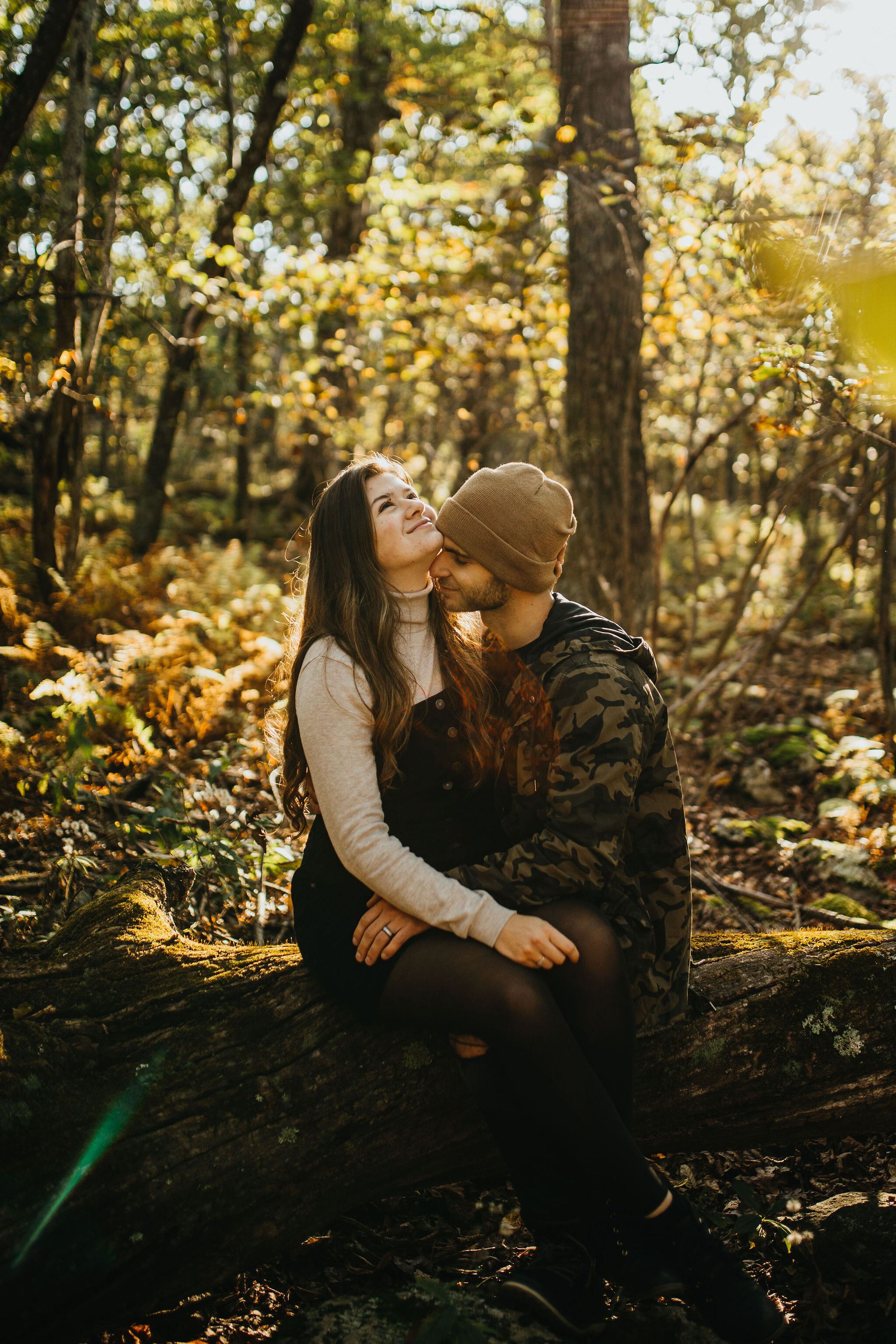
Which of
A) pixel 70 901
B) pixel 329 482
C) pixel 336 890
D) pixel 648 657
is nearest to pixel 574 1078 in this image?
pixel 336 890

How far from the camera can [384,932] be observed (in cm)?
226

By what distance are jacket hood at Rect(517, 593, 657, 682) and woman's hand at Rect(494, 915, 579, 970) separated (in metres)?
0.80

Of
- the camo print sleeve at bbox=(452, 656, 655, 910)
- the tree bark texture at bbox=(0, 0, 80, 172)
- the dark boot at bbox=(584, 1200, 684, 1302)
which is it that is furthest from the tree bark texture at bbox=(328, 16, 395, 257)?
the dark boot at bbox=(584, 1200, 684, 1302)

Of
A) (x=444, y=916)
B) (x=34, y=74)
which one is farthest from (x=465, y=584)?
(x=34, y=74)

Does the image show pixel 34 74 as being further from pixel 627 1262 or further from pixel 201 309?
pixel 627 1262

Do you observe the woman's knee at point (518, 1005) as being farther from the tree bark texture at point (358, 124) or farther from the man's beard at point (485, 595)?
the tree bark texture at point (358, 124)

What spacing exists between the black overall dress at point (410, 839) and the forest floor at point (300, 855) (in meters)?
0.80

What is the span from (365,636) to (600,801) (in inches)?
32.4

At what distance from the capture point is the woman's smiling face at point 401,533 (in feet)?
8.50

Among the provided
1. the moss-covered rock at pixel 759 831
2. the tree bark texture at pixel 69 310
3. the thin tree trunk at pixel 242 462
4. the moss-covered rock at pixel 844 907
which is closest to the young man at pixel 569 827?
the moss-covered rock at pixel 844 907

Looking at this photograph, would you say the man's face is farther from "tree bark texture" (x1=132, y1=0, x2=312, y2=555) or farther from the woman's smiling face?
"tree bark texture" (x1=132, y1=0, x2=312, y2=555)

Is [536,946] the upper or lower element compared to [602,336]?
lower

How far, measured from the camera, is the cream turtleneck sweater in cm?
220

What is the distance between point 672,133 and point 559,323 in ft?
6.54
